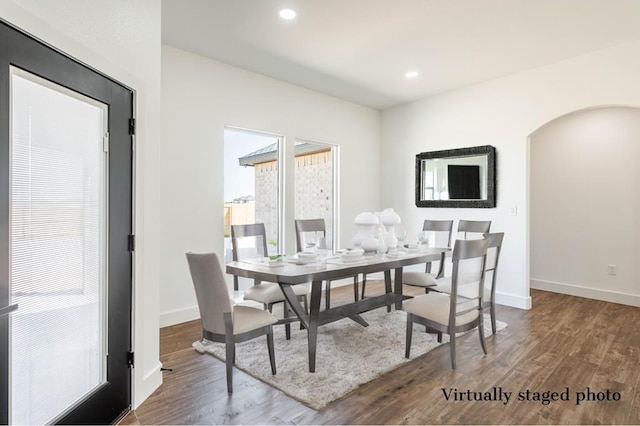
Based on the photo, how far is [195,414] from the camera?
2115mm

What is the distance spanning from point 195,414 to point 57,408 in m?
0.71

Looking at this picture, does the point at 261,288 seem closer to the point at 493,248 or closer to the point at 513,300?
the point at 493,248

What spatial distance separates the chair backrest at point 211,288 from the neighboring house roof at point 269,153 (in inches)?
95.9

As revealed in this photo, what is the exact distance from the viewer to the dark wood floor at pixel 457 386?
2.08 meters

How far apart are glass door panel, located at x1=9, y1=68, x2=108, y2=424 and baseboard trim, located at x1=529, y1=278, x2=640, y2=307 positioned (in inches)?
227

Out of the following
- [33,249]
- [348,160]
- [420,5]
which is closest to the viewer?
[33,249]

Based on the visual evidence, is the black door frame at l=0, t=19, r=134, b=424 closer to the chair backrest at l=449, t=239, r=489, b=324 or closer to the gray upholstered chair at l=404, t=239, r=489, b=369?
the gray upholstered chair at l=404, t=239, r=489, b=369

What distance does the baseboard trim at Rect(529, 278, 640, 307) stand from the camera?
4.57 m

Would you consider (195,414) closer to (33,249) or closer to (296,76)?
(33,249)

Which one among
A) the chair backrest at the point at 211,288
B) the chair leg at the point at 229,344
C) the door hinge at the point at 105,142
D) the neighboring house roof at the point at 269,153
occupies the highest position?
the neighboring house roof at the point at 269,153

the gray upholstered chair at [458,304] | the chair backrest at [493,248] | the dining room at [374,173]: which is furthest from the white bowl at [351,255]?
the chair backrest at [493,248]

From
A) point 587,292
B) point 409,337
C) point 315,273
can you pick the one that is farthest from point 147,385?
point 587,292

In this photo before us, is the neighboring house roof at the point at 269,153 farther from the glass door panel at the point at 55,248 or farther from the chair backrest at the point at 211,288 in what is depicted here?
the glass door panel at the point at 55,248

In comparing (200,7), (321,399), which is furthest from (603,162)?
(200,7)
